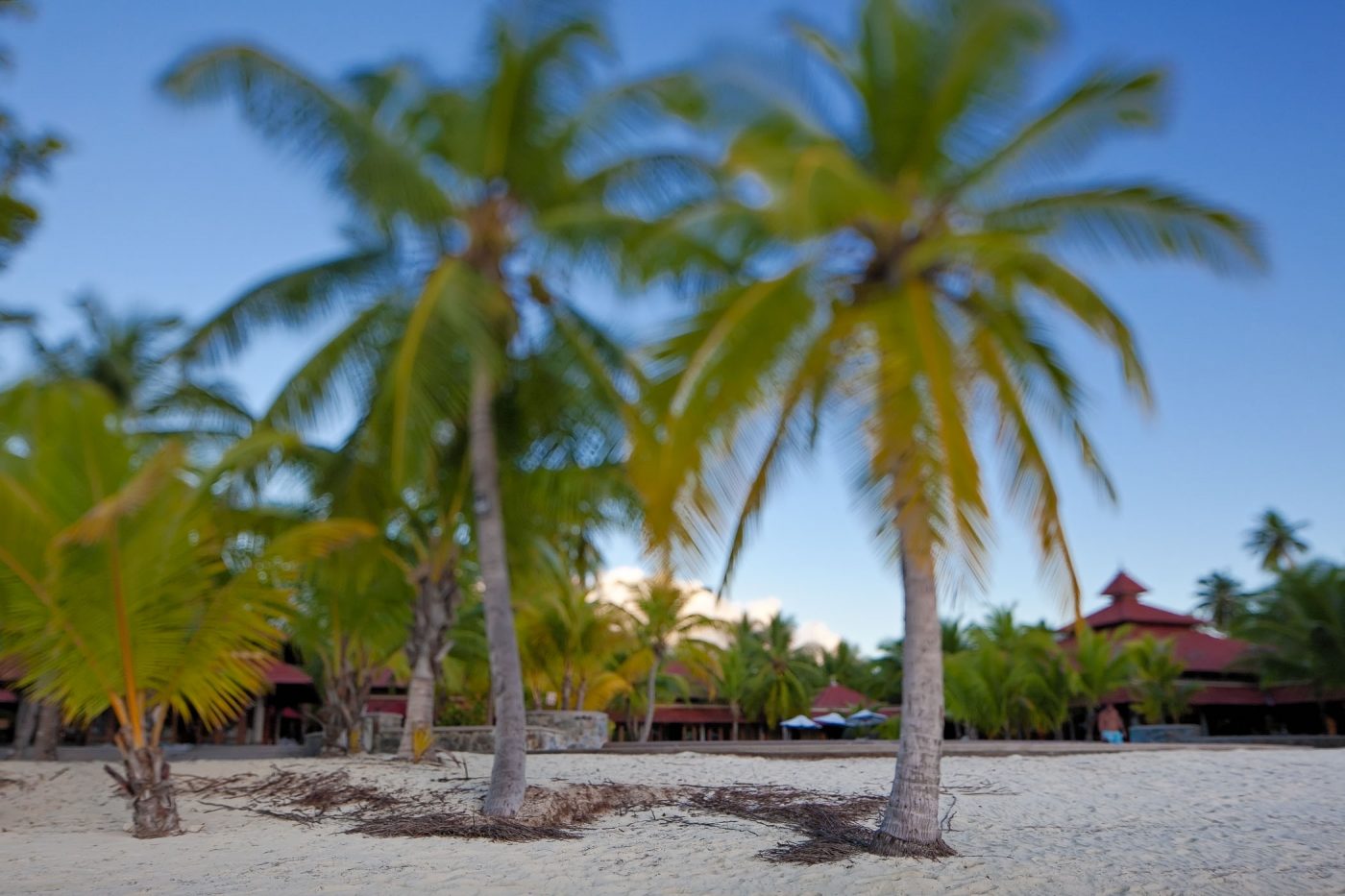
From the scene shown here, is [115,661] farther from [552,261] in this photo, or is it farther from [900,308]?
[900,308]

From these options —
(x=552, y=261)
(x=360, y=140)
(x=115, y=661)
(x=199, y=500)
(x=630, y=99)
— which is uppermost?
(x=630, y=99)

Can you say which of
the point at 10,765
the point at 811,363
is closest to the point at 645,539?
the point at 811,363

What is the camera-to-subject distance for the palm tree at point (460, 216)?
9.45 metres

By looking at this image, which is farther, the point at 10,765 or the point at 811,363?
the point at 10,765

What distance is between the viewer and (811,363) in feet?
25.2

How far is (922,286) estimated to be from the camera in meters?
7.57

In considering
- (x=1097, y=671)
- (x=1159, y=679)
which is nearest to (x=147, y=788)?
(x=1097, y=671)

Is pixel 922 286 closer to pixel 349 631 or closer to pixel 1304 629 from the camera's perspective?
pixel 349 631

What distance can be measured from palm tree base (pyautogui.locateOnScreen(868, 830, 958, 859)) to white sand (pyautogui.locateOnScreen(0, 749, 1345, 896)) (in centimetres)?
19

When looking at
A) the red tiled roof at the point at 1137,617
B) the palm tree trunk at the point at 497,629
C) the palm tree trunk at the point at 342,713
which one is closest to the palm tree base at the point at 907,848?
the palm tree trunk at the point at 497,629

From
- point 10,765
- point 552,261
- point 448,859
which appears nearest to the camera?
point 448,859

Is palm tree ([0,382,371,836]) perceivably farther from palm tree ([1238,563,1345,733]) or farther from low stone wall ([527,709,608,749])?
palm tree ([1238,563,1345,733])

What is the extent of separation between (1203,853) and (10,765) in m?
14.8

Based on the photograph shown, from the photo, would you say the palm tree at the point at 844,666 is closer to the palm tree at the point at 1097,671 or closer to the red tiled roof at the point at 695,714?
the red tiled roof at the point at 695,714
